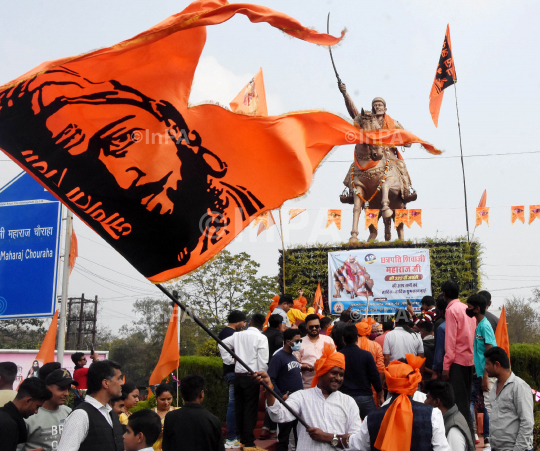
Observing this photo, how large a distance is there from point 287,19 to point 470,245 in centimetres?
1440

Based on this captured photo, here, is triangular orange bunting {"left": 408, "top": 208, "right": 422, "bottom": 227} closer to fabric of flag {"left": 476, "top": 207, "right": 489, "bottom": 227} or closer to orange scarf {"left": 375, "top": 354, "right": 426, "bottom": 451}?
fabric of flag {"left": 476, "top": 207, "right": 489, "bottom": 227}

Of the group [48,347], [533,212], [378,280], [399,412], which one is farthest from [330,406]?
[533,212]

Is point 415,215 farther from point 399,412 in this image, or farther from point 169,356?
point 399,412

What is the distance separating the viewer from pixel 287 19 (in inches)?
171

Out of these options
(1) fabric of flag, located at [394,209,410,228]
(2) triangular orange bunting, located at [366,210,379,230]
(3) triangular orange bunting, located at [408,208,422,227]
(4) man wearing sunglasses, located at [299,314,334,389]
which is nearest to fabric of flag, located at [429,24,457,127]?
(3) triangular orange bunting, located at [408,208,422,227]

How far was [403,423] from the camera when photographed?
369 cm

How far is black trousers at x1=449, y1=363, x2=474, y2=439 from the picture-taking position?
21.3 ft

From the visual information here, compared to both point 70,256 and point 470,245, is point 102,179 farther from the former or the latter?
point 470,245

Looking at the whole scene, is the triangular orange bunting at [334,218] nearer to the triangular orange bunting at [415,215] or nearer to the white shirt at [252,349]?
the triangular orange bunting at [415,215]

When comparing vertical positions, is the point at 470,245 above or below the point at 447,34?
below

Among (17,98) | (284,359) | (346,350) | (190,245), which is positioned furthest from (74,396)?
(17,98)

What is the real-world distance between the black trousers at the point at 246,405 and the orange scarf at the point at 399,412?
3738 mm

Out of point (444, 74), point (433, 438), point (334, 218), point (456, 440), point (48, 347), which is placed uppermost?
point (444, 74)

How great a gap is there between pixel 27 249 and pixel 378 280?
11005 mm
